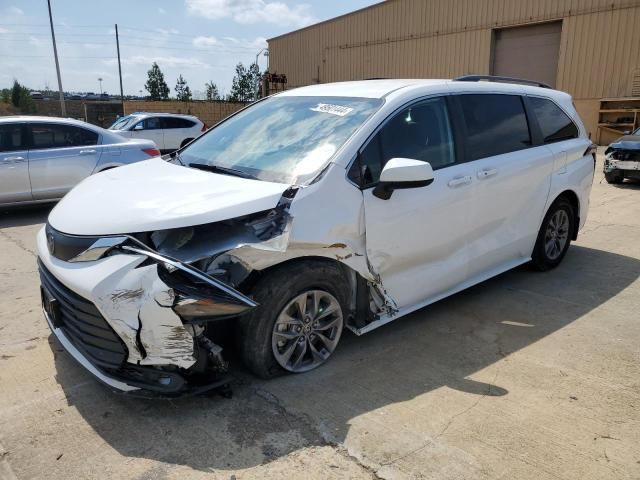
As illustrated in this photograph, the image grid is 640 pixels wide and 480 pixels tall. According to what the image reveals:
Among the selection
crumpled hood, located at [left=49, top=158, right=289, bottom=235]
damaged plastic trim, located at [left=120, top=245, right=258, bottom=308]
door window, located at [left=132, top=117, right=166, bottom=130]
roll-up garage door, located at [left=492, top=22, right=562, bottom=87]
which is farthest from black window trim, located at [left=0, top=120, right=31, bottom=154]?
roll-up garage door, located at [left=492, top=22, right=562, bottom=87]

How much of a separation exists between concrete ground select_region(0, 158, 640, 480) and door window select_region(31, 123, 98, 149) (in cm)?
462

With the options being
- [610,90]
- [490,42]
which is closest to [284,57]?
[490,42]

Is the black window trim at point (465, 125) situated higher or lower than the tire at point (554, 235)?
higher

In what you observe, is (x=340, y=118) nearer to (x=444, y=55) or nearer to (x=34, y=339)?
(x=34, y=339)

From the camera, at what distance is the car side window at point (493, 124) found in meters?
4.13

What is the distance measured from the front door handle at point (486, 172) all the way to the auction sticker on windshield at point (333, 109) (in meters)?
1.17

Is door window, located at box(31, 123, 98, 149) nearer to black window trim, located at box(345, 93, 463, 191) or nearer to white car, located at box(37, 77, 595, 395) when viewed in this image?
white car, located at box(37, 77, 595, 395)

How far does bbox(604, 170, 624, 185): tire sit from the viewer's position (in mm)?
11023

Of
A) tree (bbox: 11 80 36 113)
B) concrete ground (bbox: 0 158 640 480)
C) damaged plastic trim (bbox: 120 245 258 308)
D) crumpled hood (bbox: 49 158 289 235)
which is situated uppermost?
tree (bbox: 11 80 36 113)

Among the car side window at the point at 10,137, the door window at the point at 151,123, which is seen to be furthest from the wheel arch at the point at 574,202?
the door window at the point at 151,123

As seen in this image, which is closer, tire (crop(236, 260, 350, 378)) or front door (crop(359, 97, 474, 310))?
tire (crop(236, 260, 350, 378))

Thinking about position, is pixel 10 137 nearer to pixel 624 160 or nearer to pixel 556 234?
pixel 556 234

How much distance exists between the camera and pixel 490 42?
75.6 feet

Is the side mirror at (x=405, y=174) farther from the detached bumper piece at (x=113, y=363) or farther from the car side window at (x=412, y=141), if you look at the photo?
the detached bumper piece at (x=113, y=363)
